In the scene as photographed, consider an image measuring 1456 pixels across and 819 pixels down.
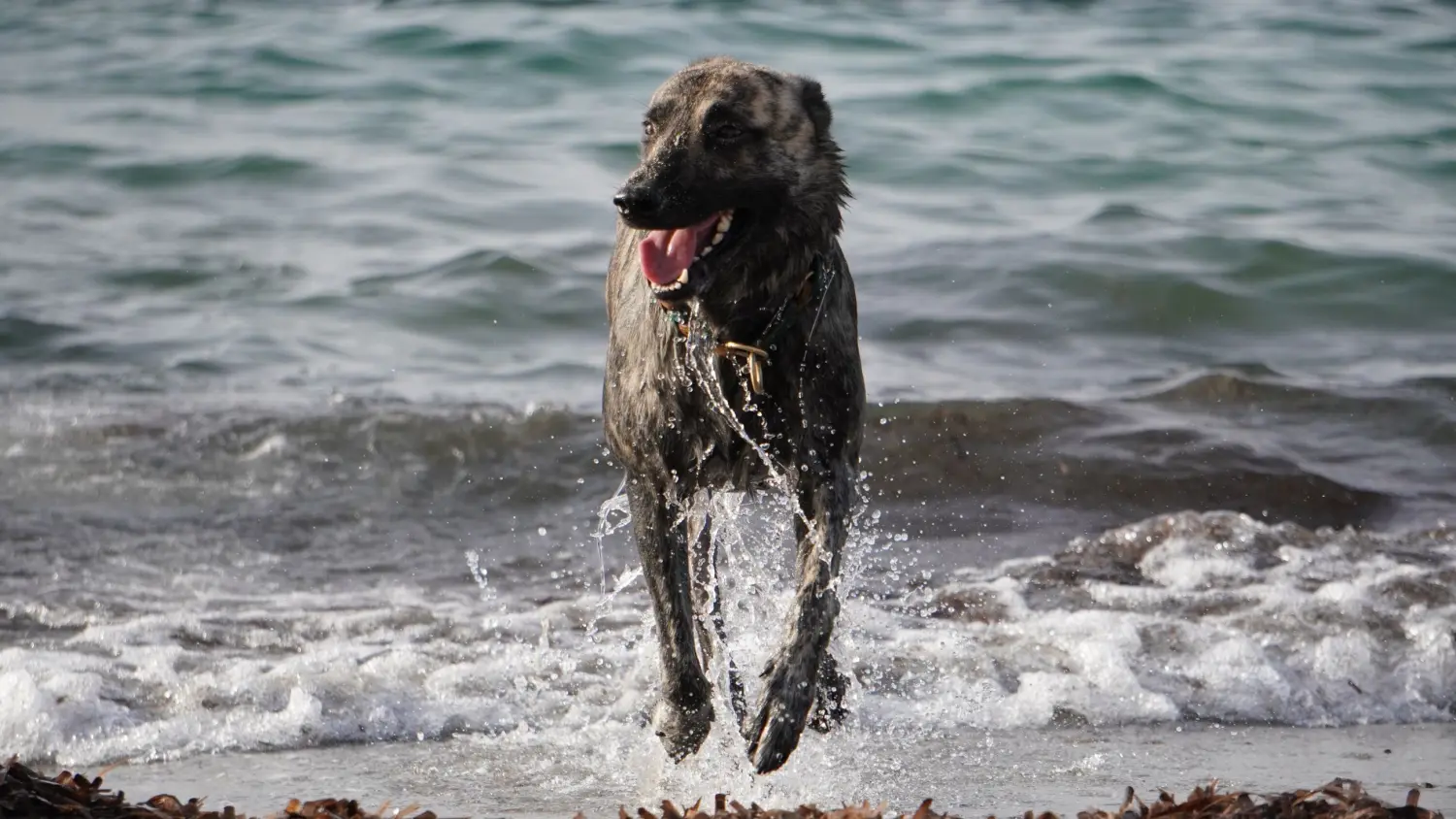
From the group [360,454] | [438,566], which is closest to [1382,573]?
[438,566]

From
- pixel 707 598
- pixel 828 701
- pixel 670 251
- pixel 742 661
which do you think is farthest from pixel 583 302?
pixel 670 251

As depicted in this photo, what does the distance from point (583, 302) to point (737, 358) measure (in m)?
7.03

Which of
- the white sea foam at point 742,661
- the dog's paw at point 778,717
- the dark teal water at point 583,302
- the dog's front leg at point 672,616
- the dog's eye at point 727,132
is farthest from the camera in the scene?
the dark teal water at point 583,302

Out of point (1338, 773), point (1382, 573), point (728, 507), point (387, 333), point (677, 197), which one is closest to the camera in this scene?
point (677, 197)

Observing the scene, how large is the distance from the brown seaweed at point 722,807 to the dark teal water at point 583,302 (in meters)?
1.15

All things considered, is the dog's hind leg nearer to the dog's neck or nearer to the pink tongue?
the dog's neck

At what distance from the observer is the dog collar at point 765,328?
5.13 meters

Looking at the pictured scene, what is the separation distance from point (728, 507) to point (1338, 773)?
2015 mm

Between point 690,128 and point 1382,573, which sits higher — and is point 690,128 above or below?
above

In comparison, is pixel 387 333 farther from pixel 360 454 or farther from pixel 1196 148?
pixel 1196 148

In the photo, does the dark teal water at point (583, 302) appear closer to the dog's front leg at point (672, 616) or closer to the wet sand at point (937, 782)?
the wet sand at point (937, 782)

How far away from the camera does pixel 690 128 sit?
490 centimetres

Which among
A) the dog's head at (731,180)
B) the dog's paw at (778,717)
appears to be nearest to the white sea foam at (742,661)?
the dog's paw at (778,717)

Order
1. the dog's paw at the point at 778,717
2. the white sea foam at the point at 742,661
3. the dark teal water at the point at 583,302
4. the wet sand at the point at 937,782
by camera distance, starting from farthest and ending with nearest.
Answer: the dark teal water at the point at 583,302, the white sea foam at the point at 742,661, the wet sand at the point at 937,782, the dog's paw at the point at 778,717
